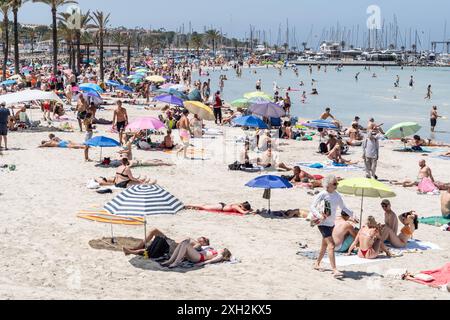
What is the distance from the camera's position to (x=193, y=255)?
912 centimetres

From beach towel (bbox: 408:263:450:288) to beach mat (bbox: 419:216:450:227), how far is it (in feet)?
11.5

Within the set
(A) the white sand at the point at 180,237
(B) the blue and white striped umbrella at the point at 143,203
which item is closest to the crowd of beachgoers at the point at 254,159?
(A) the white sand at the point at 180,237

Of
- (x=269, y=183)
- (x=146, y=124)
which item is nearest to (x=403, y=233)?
(x=269, y=183)

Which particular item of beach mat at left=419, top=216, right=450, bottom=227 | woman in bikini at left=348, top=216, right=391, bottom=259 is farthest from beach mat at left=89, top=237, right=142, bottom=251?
beach mat at left=419, top=216, right=450, bottom=227

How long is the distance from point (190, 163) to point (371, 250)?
8.98 meters

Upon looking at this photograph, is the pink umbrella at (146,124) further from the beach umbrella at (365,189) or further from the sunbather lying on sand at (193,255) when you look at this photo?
the sunbather lying on sand at (193,255)

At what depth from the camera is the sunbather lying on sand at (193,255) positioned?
9000 mm

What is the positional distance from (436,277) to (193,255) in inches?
132

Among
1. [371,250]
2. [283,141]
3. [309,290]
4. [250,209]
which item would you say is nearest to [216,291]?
[309,290]

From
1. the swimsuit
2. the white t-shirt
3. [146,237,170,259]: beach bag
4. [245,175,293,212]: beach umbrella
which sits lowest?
[146,237,170,259]: beach bag

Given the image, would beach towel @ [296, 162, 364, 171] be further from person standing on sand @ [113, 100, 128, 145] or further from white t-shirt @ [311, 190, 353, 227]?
white t-shirt @ [311, 190, 353, 227]

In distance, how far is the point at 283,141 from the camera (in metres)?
23.5

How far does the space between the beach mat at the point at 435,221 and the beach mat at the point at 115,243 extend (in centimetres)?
565

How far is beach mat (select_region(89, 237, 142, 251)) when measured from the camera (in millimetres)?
9703
